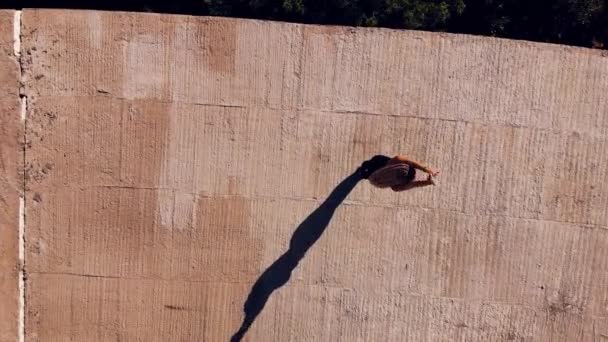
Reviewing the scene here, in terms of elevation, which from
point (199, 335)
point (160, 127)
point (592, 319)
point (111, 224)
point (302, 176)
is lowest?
point (199, 335)

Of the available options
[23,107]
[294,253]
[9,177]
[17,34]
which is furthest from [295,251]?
[17,34]

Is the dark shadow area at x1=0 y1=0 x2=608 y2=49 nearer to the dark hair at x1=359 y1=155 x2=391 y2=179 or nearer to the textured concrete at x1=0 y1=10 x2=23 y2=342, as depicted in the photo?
the textured concrete at x1=0 y1=10 x2=23 y2=342

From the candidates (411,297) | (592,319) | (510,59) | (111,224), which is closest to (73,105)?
(111,224)

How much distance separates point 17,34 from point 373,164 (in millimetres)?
4294

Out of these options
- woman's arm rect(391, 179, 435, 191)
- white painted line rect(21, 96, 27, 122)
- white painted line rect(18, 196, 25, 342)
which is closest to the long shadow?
woman's arm rect(391, 179, 435, 191)

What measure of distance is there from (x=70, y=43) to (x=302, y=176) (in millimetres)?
3048

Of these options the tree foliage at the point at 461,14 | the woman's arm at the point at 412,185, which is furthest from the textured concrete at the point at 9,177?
the woman's arm at the point at 412,185

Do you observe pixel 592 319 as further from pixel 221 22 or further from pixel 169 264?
pixel 221 22

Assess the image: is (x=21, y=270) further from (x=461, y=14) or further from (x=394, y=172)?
(x=461, y=14)

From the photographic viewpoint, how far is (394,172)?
6.52 m

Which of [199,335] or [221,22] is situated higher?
[221,22]

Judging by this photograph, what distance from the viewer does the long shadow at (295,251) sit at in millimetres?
7000

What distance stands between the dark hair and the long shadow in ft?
0.49

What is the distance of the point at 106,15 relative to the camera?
268 inches
